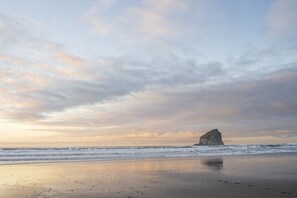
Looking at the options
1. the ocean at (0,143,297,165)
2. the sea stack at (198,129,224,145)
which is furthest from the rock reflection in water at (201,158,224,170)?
the sea stack at (198,129,224,145)

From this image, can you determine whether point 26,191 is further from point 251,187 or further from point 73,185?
point 251,187

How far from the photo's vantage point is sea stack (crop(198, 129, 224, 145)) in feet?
335

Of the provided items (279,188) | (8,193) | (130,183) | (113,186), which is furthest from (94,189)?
(279,188)

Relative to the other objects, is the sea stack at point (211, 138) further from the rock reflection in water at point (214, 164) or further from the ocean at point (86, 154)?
the rock reflection in water at point (214, 164)

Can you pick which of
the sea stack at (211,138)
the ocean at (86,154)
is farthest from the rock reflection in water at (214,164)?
the sea stack at (211,138)

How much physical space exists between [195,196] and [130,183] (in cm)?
478

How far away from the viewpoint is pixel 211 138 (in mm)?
103562

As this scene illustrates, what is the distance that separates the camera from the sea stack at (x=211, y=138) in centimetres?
10219

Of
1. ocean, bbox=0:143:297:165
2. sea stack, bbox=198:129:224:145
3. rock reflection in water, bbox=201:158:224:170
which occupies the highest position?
sea stack, bbox=198:129:224:145

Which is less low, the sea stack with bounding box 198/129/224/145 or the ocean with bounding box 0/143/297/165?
the sea stack with bounding box 198/129/224/145

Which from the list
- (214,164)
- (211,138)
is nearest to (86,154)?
(214,164)

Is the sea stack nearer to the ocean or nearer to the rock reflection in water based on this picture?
the ocean

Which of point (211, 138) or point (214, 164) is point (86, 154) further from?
point (211, 138)

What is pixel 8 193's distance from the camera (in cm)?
1310
